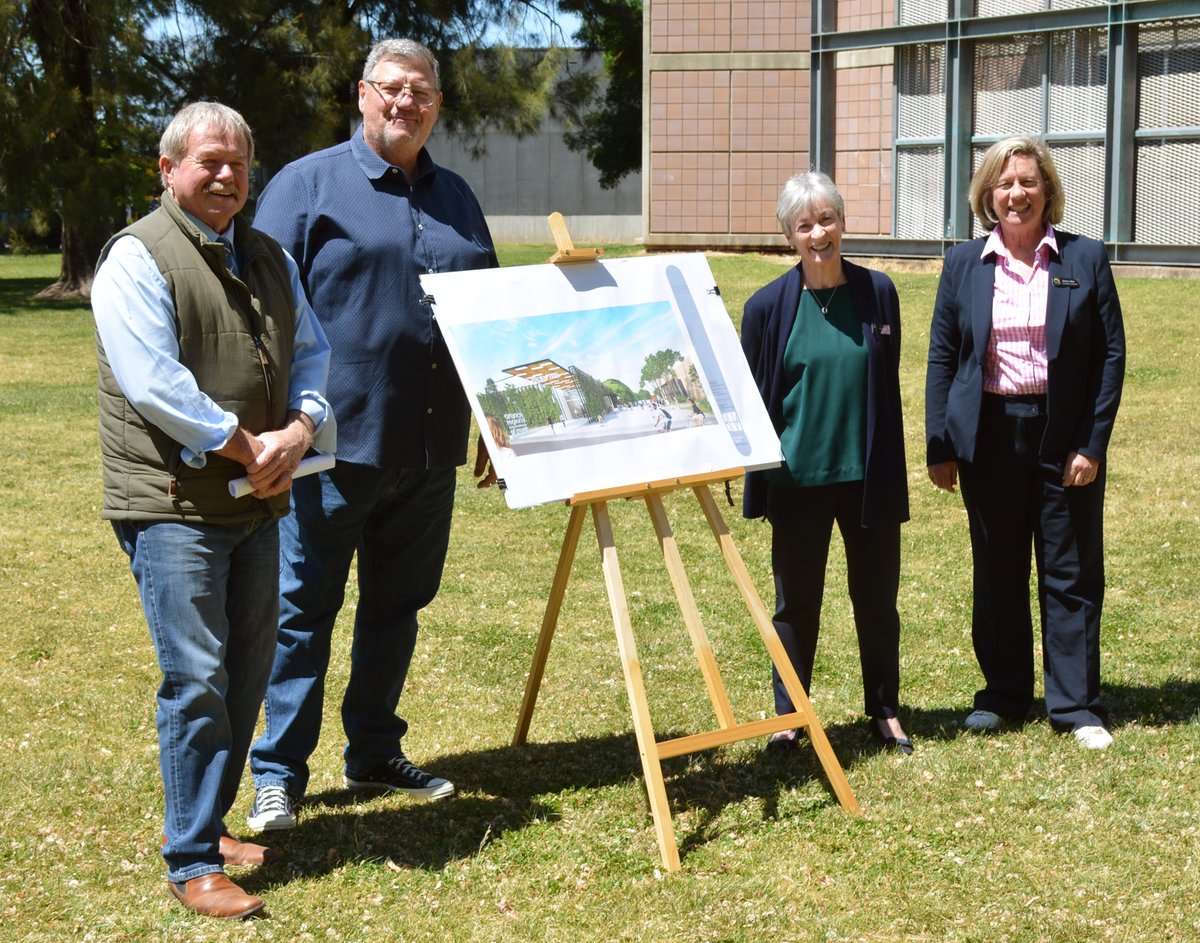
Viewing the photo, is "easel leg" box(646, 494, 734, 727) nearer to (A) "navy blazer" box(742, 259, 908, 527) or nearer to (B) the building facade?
(A) "navy blazer" box(742, 259, 908, 527)

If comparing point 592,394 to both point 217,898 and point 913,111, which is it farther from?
point 913,111

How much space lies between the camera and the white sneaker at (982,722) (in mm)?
5543

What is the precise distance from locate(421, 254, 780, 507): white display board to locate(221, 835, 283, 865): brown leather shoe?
1323mm

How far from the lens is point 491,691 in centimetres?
639

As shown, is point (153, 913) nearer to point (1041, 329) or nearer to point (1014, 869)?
point (1014, 869)

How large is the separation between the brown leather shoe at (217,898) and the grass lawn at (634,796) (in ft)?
0.15

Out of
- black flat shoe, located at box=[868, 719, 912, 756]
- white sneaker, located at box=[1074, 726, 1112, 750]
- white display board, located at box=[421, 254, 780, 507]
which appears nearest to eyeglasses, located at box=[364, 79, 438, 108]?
white display board, located at box=[421, 254, 780, 507]

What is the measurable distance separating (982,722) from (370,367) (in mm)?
2766

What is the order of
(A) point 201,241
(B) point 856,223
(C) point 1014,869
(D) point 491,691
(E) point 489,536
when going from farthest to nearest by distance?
(B) point 856,223, (E) point 489,536, (D) point 491,691, (C) point 1014,869, (A) point 201,241

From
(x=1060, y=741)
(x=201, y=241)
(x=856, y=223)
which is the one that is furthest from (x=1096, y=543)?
(x=856, y=223)

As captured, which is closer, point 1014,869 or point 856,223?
point 1014,869

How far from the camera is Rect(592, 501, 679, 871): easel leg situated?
446 centimetres

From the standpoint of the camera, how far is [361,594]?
504 centimetres

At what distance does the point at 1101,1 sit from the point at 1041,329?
15571 mm
